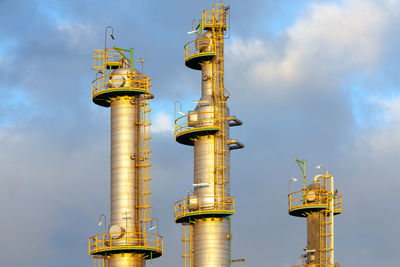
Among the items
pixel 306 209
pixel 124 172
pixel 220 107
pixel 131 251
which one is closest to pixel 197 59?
pixel 220 107

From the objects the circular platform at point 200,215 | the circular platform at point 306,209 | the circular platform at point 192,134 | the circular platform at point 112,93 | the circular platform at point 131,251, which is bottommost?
the circular platform at point 131,251

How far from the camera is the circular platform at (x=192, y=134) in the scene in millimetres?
111438

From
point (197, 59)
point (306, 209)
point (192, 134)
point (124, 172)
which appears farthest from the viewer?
point (306, 209)

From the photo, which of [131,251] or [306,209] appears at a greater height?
[306,209]

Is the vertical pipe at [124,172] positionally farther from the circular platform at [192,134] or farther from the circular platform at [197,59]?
the circular platform at [197,59]

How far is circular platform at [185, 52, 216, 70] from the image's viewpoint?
115m

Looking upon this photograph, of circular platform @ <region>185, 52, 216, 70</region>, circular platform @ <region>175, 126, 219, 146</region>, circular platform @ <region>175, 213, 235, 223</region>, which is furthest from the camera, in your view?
circular platform @ <region>185, 52, 216, 70</region>

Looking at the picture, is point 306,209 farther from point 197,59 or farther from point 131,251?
point 131,251

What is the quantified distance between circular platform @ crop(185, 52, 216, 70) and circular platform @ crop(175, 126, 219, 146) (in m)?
7.35

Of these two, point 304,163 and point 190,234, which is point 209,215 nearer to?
point 190,234

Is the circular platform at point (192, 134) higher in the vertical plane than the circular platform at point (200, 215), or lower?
higher

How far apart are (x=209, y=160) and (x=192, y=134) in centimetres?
288

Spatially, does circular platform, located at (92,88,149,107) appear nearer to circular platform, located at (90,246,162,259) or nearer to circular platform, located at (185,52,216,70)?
circular platform, located at (185,52,216,70)

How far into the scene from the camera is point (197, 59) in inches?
4562
